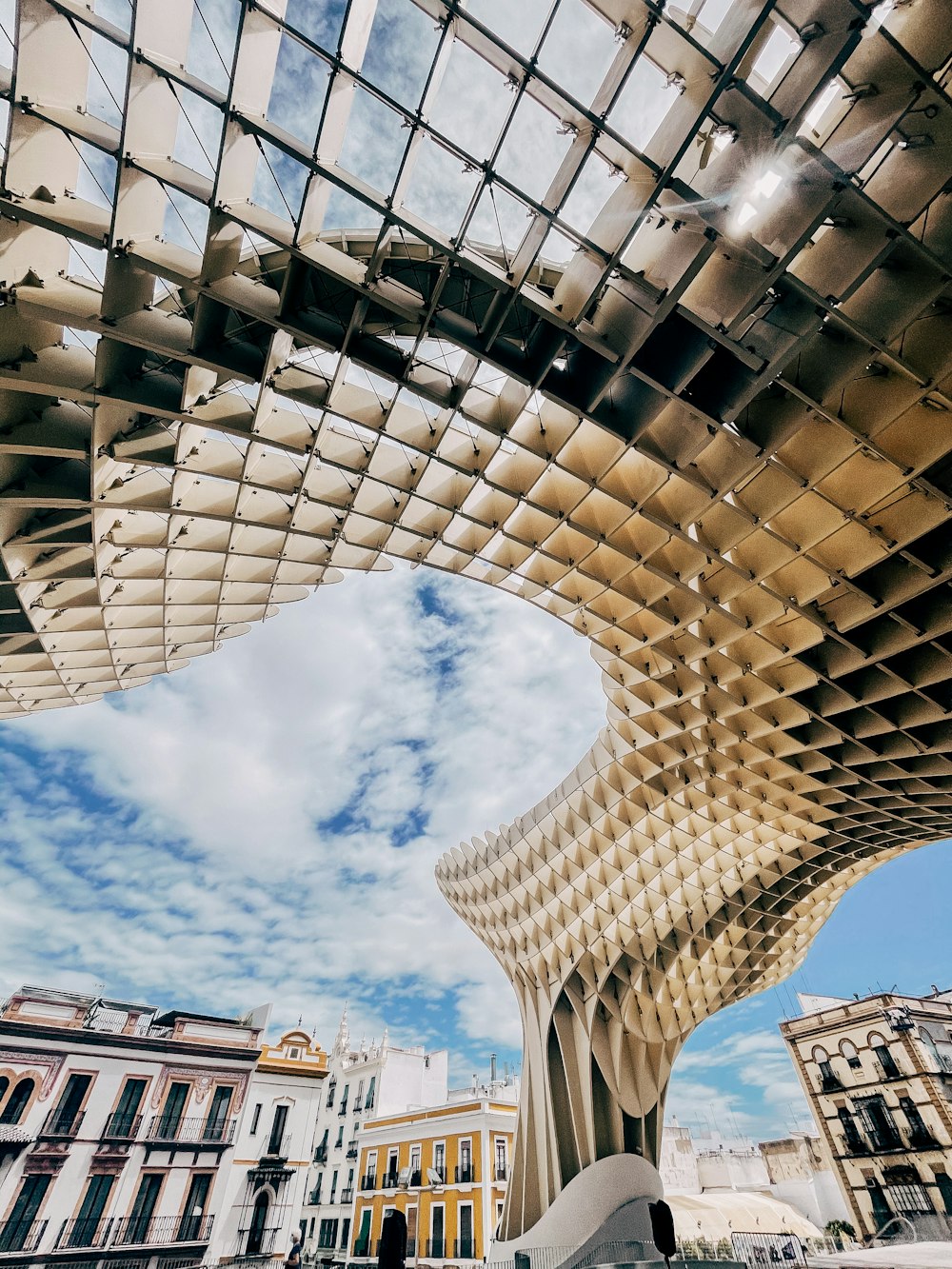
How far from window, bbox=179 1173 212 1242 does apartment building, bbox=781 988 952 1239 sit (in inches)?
1556

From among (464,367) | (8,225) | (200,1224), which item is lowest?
(200,1224)

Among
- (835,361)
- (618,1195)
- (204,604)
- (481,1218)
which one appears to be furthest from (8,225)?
(481,1218)

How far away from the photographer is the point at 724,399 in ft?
36.0

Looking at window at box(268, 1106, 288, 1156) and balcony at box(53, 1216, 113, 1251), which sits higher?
window at box(268, 1106, 288, 1156)

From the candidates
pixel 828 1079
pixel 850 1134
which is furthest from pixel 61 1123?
pixel 828 1079

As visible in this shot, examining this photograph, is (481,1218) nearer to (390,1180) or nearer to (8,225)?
(390,1180)

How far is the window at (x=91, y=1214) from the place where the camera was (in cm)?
2933

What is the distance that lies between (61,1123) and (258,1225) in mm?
12335

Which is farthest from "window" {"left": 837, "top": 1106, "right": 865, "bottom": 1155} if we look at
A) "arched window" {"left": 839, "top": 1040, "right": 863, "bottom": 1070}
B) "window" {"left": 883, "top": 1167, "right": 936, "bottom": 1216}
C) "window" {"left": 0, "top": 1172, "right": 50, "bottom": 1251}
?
"window" {"left": 0, "top": 1172, "right": 50, "bottom": 1251}

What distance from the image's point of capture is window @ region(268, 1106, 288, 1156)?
123ft

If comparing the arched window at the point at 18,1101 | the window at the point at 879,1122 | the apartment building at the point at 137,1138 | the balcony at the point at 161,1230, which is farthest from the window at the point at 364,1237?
the window at the point at 879,1122

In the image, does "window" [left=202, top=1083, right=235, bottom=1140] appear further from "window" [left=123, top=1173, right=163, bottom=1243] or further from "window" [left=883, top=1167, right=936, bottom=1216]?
"window" [left=883, top=1167, right=936, bottom=1216]

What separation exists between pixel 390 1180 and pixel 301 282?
5960 cm

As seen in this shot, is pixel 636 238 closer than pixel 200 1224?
Yes
